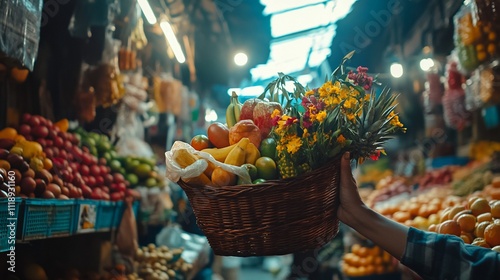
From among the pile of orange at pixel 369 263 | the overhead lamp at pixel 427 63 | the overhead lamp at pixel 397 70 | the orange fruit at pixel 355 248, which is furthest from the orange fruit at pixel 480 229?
the overhead lamp at pixel 397 70

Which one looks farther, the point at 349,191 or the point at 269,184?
the point at 349,191

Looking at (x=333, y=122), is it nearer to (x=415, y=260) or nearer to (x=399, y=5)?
(x=415, y=260)

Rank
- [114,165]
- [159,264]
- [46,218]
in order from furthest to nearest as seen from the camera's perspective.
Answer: [114,165]
[159,264]
[46,218]

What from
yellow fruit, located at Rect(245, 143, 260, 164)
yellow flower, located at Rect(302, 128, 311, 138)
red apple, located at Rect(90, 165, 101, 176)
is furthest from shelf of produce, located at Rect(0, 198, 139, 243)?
yellow flower, located at Rect(302, 128, 311, 138)

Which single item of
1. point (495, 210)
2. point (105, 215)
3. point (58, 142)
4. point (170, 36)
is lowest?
point (105, 215)

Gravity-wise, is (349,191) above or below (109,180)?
above

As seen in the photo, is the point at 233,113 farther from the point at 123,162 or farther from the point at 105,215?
the point at 123,162

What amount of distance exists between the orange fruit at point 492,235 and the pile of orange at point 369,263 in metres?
2.91

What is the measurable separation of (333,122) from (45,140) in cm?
253

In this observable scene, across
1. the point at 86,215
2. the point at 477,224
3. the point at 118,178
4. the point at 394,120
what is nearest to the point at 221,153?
the point at 394,120

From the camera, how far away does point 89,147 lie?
14.4 feet

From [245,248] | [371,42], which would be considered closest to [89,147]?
[245,248]

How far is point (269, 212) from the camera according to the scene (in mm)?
1767

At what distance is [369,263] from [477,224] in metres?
3.03
